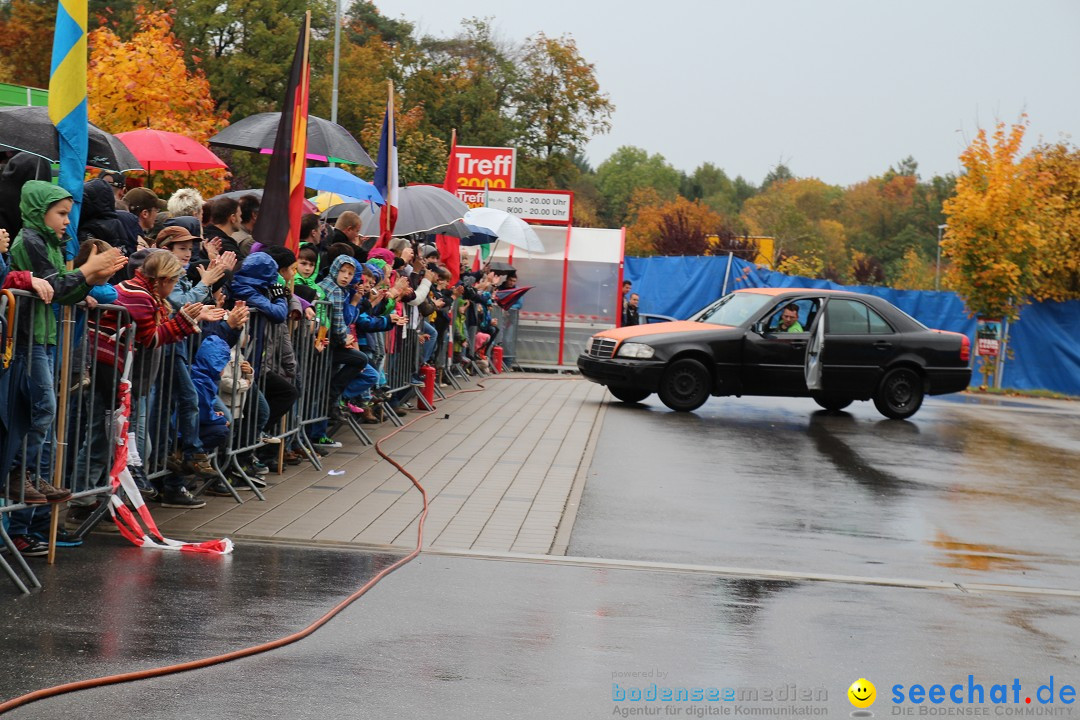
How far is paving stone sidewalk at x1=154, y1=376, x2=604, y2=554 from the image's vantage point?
8398 mm

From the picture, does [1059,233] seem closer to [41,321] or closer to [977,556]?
[977,556]

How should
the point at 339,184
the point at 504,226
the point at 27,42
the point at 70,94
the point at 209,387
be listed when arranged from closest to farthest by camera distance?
the point at 70,94
the point at 209,387
the point at 339,184
the point at 504,226
the point at 27,42

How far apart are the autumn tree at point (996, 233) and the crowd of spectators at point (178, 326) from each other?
20.0 metres

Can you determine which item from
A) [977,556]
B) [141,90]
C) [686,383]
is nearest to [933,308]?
[686,383]

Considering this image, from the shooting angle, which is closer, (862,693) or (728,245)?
(862,693)

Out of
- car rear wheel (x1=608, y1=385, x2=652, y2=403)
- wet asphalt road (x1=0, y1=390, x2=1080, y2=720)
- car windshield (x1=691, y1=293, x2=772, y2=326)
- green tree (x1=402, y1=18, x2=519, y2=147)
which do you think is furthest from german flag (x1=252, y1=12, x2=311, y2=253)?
green tree (x1=402, y1=18, x2=519, y2=147)

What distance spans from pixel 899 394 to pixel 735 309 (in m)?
2.65

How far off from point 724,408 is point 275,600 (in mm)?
13581

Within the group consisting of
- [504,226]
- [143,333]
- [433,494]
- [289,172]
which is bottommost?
[433,494]

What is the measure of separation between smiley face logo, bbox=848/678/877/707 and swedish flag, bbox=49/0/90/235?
4.85 meters

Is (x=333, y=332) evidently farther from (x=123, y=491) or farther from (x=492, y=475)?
(x=123, y=491)

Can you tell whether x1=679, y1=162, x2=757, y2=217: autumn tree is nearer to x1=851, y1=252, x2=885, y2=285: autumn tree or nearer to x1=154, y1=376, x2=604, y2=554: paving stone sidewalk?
x1=851, y1=252, x2=885, y2=285: autumn tree

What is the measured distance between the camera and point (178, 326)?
8109 mm

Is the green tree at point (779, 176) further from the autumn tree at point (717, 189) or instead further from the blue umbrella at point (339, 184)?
the blue umbrella at point (339, 184)
